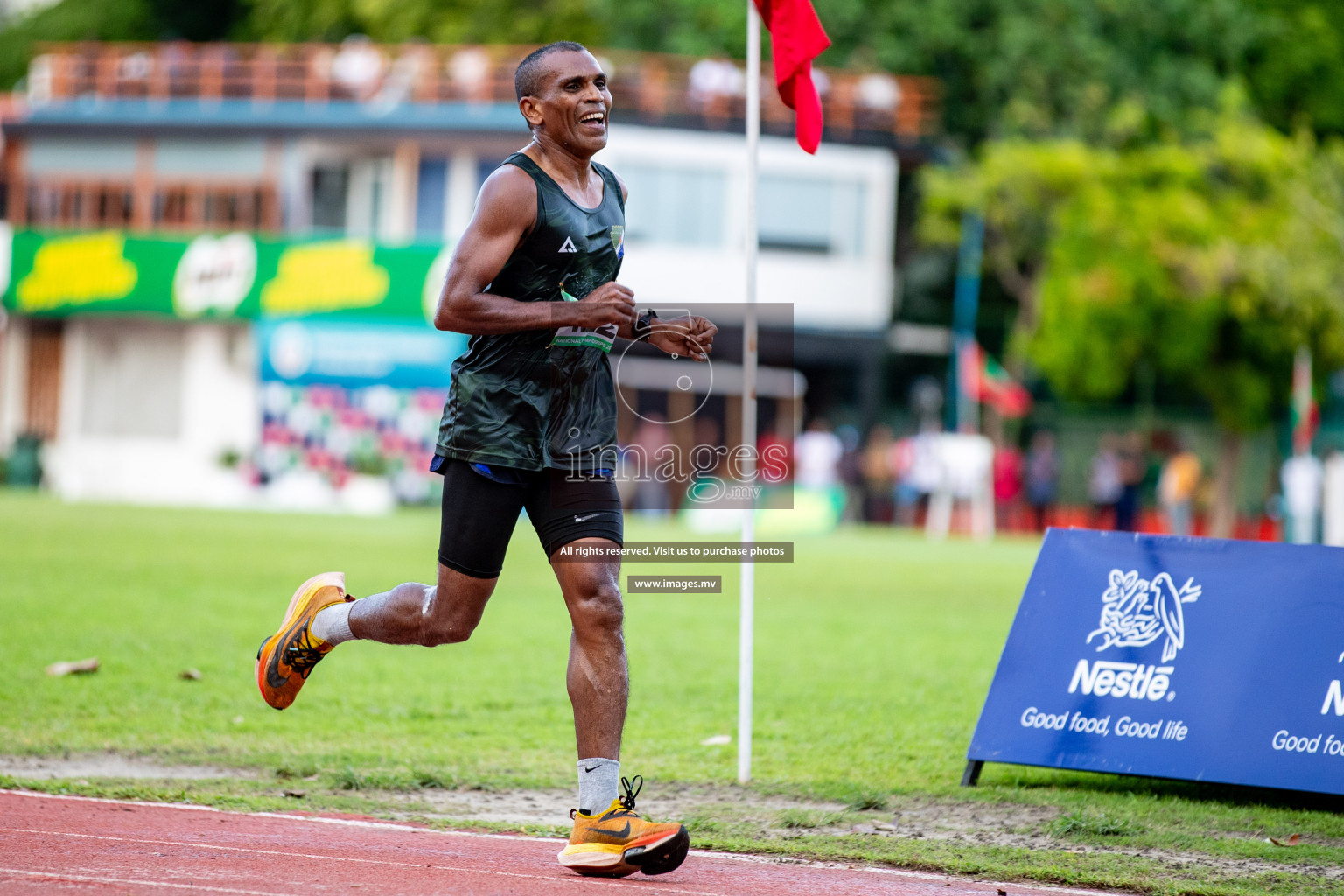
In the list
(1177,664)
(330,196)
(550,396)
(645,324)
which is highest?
(330,196)

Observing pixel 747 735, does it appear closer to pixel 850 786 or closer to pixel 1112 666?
pixel 850 786

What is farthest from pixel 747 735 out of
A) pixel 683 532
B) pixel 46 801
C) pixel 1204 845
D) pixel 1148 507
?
pixel 1148 507

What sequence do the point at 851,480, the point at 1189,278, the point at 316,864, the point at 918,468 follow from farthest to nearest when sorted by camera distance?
the point at 851,480 → the point at 918,468 → the point at 1189,278 → the point at 316,864

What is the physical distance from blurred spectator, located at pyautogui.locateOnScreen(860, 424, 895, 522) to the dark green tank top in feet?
102

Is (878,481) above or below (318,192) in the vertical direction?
below

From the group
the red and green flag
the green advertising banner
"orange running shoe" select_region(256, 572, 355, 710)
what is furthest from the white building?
"orange running shoe" select_region(256, 572, 355, 710)

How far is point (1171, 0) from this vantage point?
127 feet

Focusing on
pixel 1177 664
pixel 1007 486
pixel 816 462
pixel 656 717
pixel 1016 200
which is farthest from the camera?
pixel 1016 200

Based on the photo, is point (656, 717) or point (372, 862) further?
point (656, 717)

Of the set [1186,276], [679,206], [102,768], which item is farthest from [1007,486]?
[102,768]

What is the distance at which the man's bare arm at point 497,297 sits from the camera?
5.12 m

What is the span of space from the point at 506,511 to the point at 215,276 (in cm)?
3415

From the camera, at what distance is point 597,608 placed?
17.1ft

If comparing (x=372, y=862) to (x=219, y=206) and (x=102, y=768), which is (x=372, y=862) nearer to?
(x=102, y=768)
